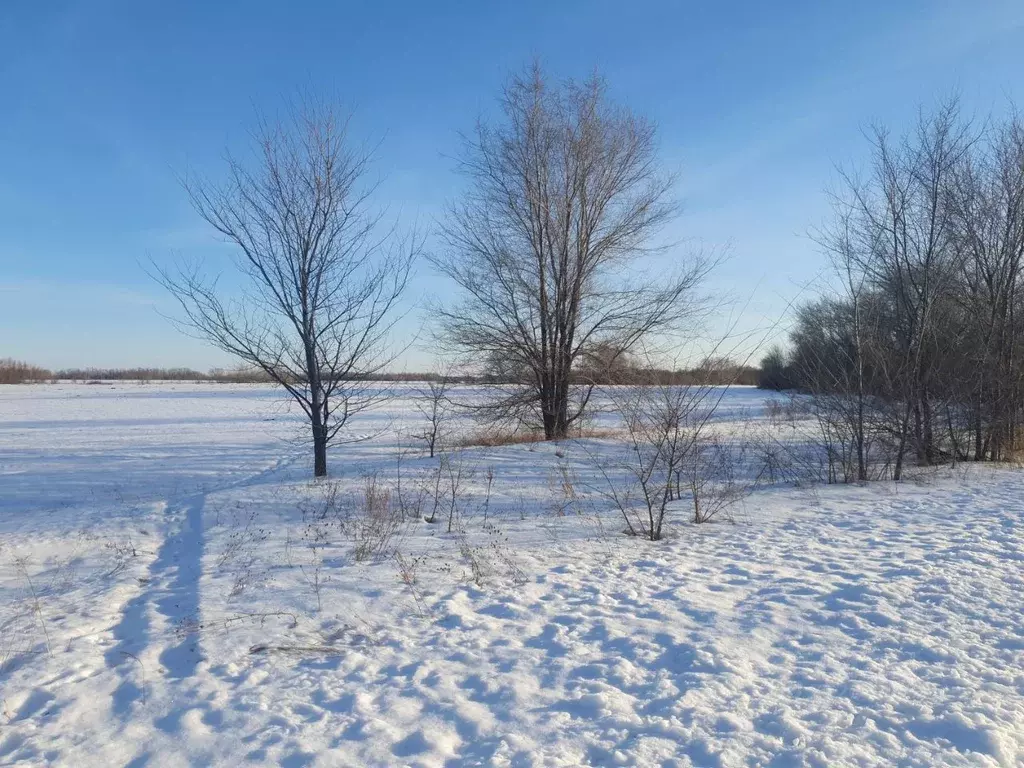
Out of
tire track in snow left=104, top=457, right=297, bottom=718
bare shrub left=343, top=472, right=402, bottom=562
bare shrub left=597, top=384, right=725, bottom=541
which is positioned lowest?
tire track in snow left=104, top=457, right=297, bottom=718

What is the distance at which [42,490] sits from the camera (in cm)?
1125

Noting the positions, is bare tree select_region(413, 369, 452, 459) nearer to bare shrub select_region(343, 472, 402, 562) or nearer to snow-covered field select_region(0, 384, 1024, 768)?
bare shrub select_region(343, 472, 402, 562)

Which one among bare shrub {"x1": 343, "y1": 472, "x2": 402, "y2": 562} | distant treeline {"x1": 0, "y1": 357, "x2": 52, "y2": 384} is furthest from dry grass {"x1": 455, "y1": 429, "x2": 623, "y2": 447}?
distant treeline {"x1": 0, "y1": 357, "x2": 52, "y2": 384}

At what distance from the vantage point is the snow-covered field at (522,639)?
3.05m

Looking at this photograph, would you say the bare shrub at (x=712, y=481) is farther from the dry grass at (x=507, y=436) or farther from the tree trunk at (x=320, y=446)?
the tree trunk at (x=320, y=446)

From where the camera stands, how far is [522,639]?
169 inches

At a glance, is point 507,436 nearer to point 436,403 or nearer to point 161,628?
point 436,403

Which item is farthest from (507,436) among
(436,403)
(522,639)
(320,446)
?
(522,639)

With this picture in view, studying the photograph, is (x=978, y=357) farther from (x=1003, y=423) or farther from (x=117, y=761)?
(x=117, y=761)

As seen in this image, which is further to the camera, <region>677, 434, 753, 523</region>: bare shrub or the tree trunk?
the tree trunk

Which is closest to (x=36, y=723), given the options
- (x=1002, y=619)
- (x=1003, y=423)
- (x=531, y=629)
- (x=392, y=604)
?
(x=392, y=604)

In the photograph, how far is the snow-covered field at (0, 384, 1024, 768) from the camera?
305 cm

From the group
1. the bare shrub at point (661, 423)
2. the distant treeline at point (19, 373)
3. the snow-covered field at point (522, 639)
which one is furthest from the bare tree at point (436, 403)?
the distant treeline at point (19, 373)

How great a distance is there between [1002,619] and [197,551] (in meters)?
7.02
